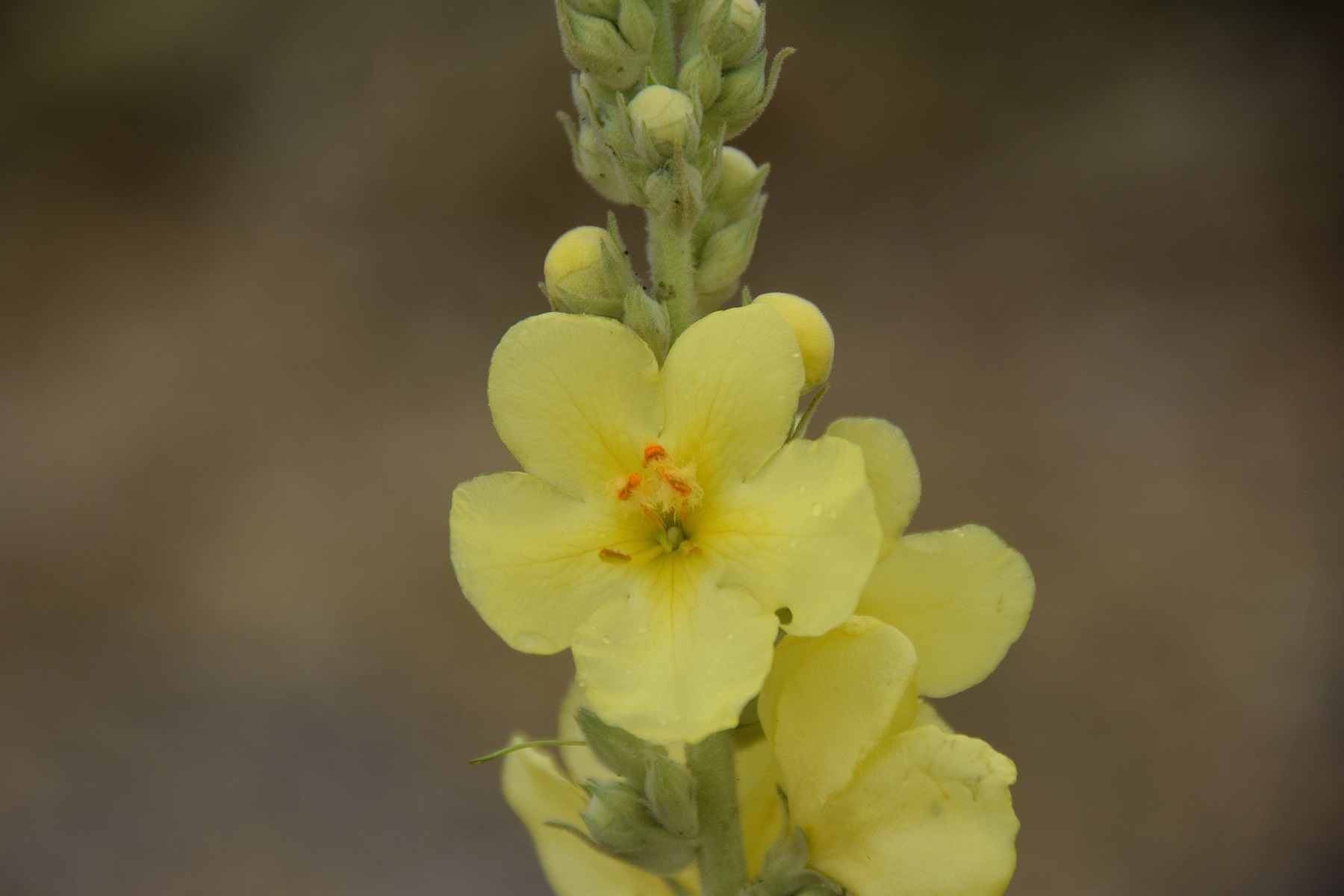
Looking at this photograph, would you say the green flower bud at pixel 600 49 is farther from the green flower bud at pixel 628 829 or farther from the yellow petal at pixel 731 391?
the green flower bud at pixel 628 829

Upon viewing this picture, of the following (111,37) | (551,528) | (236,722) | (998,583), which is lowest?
(236,722)

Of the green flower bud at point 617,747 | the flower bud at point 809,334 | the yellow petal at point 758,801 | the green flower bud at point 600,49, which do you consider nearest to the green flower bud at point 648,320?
the flower bud at point 809,334

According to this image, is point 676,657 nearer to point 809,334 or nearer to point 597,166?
point 809,334

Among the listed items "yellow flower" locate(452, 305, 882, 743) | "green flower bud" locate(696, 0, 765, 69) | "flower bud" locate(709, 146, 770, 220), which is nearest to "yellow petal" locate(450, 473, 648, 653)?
"yellow flower" locate(452, 305, 882, 743)

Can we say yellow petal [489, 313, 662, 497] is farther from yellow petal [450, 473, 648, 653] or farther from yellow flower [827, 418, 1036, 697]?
yellow flower [827, 418, 1036, 697]

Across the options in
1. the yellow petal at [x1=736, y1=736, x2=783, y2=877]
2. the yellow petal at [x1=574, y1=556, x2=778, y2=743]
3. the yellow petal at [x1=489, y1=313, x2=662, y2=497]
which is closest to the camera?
the yellow petal at [x1=574, y1=556, x2=778, y2=743]

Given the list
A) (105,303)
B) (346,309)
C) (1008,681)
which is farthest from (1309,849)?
(105,303)

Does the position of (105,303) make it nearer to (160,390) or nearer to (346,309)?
(160,390)
